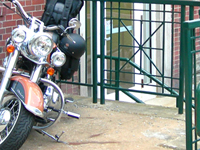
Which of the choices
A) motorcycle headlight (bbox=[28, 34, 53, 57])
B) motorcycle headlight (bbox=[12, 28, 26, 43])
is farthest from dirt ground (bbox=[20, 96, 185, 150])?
motorcycle headlight (bbox=[12, 28, 26, 43])

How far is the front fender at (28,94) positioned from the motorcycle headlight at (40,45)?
283 millimetres

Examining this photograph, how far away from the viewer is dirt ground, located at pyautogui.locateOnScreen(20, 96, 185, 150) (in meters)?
4.28

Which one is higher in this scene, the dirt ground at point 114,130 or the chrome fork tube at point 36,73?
the chrome fork tube at point 36,73

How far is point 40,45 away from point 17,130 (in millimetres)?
761

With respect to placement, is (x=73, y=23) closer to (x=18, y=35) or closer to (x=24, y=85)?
(x=18, y=35)

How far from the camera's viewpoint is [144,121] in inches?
198

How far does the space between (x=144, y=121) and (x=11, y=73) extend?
6.07 feet

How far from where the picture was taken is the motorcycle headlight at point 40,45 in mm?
3789

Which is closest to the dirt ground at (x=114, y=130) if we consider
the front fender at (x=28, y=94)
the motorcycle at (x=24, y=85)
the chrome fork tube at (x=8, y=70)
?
the motorcycle at (x=24, y=85)

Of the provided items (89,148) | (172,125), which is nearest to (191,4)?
(172,125)

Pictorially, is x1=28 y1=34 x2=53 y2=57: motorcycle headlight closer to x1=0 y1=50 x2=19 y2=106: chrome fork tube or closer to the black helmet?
x1=0 y1=50 x2=19 y2=106: chrome fork tube

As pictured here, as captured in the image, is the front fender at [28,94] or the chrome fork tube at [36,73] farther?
the chrome fork tube at [36,73]

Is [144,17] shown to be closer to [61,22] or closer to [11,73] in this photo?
[61,22]

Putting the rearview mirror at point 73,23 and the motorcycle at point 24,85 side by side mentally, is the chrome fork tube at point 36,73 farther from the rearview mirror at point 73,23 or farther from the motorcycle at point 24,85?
the rearview mirror at point 73,23
